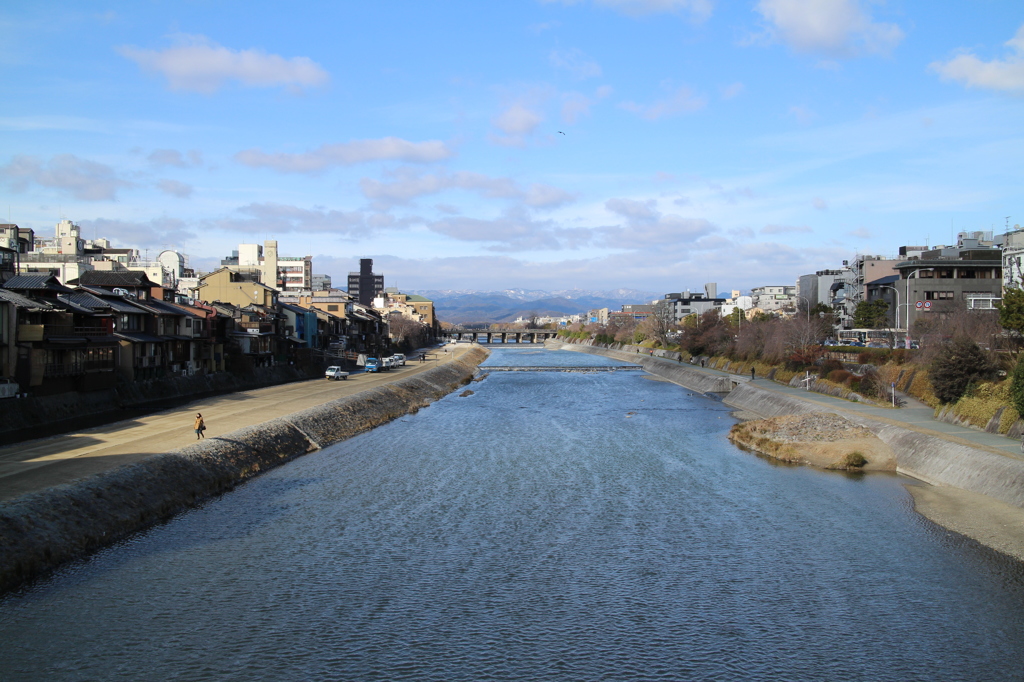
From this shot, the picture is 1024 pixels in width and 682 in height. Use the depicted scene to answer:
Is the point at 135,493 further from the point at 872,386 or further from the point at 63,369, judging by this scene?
the point at 872,386

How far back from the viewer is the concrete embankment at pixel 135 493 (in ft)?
58.5

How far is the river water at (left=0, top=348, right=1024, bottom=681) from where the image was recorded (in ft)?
45.6

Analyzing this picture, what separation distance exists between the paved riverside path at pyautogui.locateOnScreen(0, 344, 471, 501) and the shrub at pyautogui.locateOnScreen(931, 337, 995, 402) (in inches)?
1314

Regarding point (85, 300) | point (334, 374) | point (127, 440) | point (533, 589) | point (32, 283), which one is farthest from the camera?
point (334, 374)

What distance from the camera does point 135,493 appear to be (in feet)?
74.1

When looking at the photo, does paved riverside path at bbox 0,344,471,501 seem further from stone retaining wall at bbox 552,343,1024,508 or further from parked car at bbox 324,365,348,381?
stone retaining wall at bbox 552,343,1024,508

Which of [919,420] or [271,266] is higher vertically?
[271,266]

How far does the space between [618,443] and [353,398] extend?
61.1ft

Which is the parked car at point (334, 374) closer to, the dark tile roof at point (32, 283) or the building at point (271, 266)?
the dark tile roof at point (32, 283)

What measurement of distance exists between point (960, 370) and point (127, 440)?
122 feet

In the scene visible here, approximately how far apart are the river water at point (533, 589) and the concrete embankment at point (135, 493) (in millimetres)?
776

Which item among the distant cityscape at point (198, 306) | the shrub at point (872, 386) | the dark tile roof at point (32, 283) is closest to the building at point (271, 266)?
the distant cityscape at point (198, 306)

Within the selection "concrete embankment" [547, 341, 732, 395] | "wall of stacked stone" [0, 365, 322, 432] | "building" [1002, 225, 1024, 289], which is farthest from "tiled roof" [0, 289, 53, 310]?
"building" [1002, 225, 1024, 289]

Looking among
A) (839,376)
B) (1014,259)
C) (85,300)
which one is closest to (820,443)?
(839,376)
